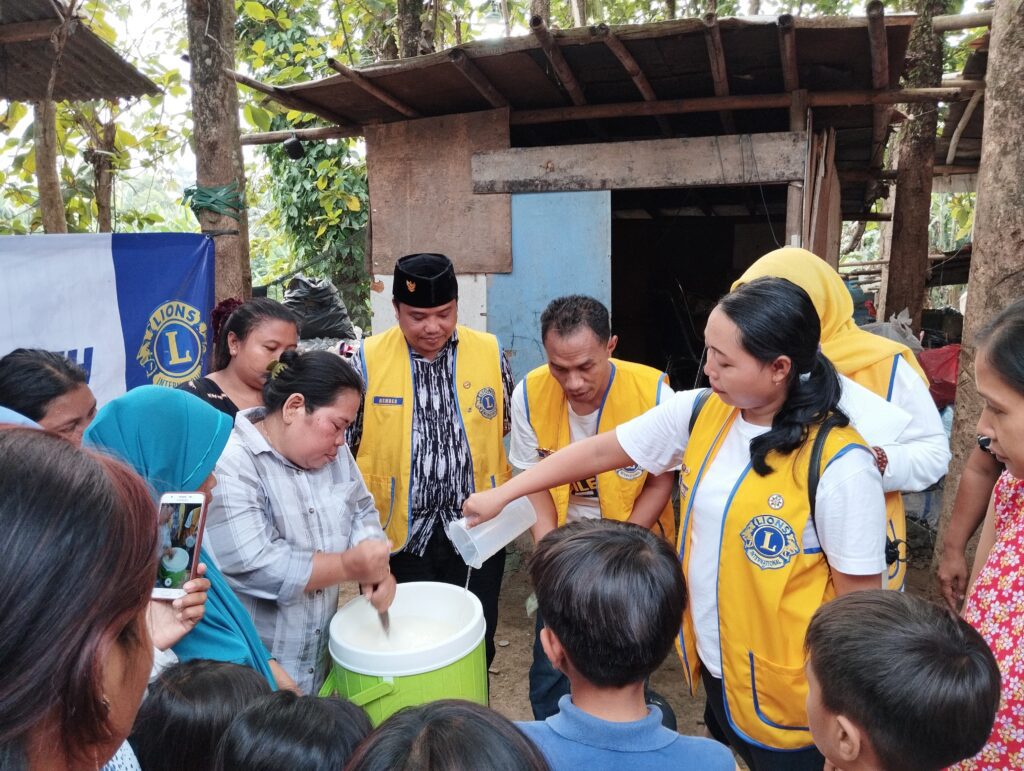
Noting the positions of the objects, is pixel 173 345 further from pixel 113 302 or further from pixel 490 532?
pixel 490 532

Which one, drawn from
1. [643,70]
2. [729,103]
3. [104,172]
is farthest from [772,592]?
[104,172]

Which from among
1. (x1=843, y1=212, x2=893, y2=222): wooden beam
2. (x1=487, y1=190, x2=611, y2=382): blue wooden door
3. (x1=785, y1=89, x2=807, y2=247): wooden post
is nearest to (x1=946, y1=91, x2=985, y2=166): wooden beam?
(x1=843, y1=212, x2=893, y2=222): wooden beam

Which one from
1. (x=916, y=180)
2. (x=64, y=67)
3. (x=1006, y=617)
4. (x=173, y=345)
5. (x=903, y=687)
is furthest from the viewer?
(x=916, y=180)

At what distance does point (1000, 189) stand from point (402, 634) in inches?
120

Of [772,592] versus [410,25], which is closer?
[772,592]

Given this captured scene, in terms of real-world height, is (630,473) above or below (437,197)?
below

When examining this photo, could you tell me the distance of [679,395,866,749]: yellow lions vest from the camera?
166cm

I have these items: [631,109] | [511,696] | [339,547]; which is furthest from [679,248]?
[339,547]

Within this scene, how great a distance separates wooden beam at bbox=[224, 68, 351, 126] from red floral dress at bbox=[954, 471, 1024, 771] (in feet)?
13.6

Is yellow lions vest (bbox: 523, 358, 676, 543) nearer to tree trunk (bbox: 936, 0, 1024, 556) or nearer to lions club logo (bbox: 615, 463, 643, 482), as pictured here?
lions club logo (bbox: 615, 463, 643, 482)

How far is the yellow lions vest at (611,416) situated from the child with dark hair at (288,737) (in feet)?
4.80

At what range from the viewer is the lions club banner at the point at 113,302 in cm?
322

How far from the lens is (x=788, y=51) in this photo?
3.60 meters

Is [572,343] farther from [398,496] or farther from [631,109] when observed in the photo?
[631,109]
